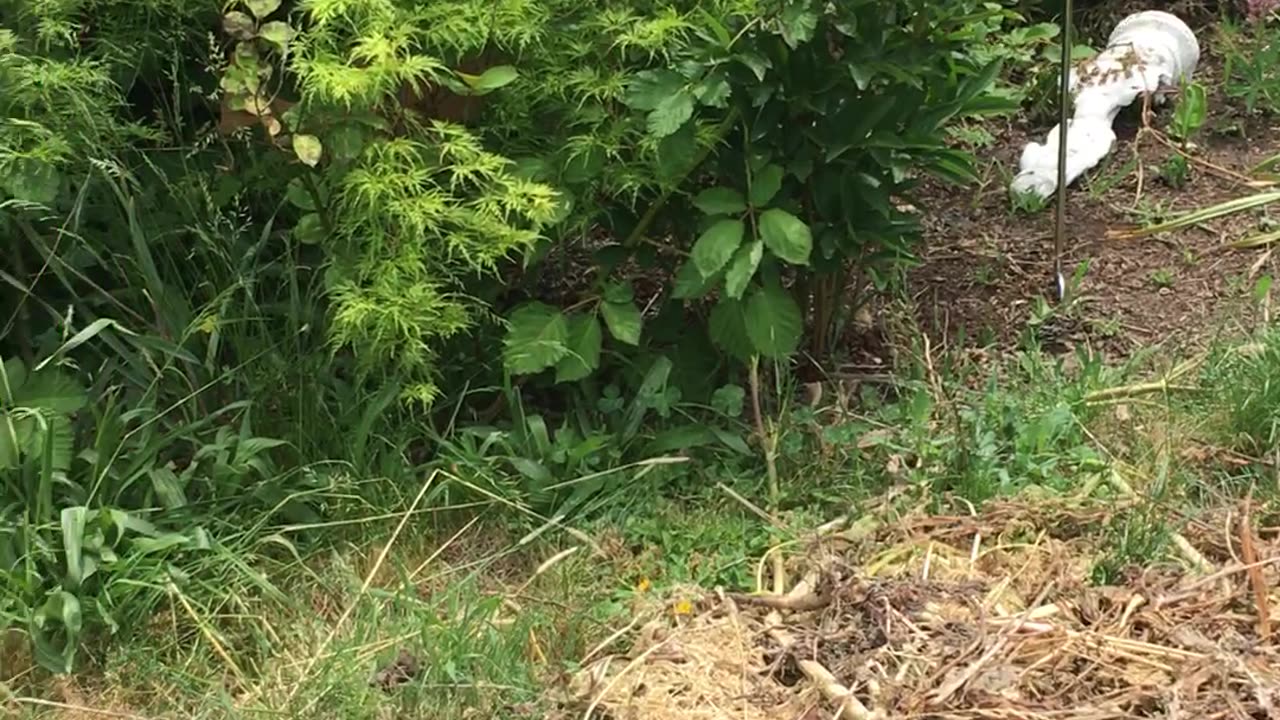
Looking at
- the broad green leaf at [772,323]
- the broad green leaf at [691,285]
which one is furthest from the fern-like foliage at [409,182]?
the broad green leaf at [772,323]

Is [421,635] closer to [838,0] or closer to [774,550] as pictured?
[774,550]

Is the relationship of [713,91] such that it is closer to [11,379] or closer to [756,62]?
[756,62]

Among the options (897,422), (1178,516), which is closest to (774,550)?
(897,422)

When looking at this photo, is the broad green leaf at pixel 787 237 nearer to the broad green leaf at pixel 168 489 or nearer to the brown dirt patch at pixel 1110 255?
the brown dirt patch at pixel 1110 255

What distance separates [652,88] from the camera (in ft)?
8.39

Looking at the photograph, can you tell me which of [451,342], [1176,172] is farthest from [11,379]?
[1176,172]

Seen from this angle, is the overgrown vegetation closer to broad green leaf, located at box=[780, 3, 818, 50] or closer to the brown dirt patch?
broad green leaf, located at box=[780, 3, 818, 50]

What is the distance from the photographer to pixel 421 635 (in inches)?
92.1

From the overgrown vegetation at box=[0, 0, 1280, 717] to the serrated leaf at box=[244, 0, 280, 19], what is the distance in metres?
0.03

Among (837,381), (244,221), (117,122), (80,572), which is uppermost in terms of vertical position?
(117,122)

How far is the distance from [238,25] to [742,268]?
104 centimetres

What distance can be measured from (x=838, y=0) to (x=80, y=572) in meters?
1.71

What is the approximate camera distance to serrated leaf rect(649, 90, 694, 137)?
2.49 m

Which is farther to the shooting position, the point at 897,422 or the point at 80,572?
the point at 897,422
